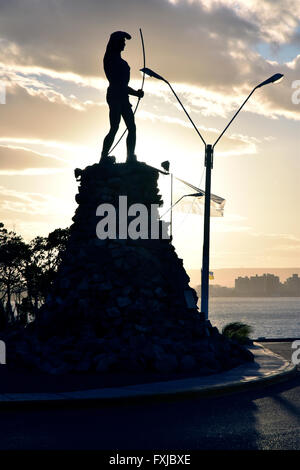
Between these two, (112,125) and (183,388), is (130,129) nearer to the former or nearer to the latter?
(112,125)

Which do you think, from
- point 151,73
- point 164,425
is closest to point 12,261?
point 151,73

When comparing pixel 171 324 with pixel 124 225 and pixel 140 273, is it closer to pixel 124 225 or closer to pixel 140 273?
pixel 140 273

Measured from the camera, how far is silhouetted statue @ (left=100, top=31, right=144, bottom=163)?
1894cm

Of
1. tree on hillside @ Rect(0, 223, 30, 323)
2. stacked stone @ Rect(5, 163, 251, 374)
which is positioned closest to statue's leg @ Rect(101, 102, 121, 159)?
stacked stone @ Rect(5, 163, 251, 374)

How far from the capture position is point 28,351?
15.9 metres

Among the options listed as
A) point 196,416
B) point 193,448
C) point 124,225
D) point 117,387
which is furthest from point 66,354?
point 193,448

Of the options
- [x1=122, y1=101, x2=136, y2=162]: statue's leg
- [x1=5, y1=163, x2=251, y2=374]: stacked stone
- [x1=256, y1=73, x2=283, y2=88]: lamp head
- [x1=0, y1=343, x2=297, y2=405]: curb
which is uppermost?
[x1=256, y1=73, x2=283, y2=88]: lamp head

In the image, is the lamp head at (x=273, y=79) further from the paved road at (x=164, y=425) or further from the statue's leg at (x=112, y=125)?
the paved road at (x=164, y=425)

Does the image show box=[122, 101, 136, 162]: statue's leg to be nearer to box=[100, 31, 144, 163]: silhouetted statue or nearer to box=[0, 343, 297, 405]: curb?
box=[100, 31, 144, 163]: silhouetted statue

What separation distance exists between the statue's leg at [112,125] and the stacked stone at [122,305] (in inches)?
35.5

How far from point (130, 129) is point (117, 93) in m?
1.10

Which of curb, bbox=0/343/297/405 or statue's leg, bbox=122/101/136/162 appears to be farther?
statue's leg, bbox=122/101/136/162

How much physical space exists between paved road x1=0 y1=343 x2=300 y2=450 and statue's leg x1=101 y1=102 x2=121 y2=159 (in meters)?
8.87

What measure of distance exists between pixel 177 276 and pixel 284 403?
6.75 meters
